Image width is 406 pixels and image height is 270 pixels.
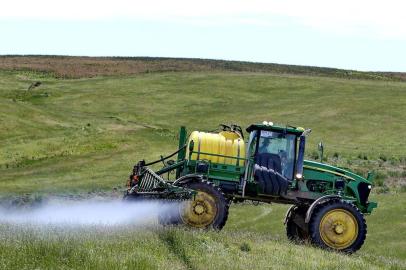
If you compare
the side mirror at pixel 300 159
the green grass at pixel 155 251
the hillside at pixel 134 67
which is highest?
the hillside at pixel 134 67

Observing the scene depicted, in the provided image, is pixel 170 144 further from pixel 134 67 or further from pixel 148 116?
pixel 134 67

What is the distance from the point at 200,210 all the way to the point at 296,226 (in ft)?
12.5

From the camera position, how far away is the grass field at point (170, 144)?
14008mm

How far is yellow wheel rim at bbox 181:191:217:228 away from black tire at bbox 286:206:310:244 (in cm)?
302

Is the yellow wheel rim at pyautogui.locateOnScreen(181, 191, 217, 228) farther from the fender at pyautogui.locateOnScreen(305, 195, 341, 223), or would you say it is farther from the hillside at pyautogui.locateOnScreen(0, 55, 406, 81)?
the hillside at pyautogui.locateOnScreen(0, 55, 406, 81)

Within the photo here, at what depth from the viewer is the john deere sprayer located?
1808 centimetres

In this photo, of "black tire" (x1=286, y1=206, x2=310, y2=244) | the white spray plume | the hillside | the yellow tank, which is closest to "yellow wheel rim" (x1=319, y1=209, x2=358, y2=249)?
"black tire" (x1=286, y1=206, x2=310, y2=244)

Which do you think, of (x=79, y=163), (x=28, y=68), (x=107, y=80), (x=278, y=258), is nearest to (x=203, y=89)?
(x=107, y=80)

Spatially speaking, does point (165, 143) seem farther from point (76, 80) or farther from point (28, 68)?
point (28, 68)

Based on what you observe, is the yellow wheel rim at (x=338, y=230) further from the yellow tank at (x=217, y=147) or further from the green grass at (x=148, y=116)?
the green grass at (x=148, y=116)

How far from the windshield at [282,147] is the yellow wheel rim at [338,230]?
1.55 m

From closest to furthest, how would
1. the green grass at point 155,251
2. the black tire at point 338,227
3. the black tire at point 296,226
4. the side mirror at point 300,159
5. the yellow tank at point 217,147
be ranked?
the green grass at point 155,251 → the black tire at point 338,227 → the side mirror at point 300,159 → the yellow tank at point 217,147 → the black tire at point 296,226

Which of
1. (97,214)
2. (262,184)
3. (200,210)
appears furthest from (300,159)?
(97,214)

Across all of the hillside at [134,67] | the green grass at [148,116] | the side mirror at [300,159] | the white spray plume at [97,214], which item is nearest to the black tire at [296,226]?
the side mirror at [300,159]
